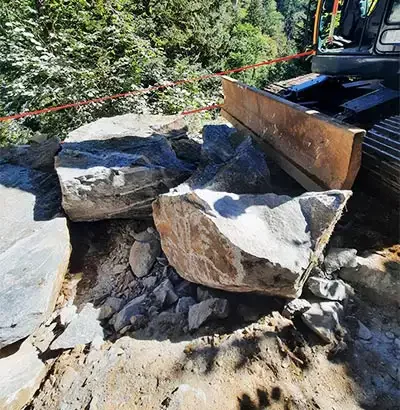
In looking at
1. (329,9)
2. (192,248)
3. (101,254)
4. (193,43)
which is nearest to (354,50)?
(329,9)

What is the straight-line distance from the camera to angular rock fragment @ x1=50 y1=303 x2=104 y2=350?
229cm

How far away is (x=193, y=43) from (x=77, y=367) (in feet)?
34.4

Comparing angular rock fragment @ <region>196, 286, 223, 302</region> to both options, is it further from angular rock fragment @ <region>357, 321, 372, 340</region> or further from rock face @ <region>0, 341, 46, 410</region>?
rock face @ <region>0, 341, 46, 410</region>

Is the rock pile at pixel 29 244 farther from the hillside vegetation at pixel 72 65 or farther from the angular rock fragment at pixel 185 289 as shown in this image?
the hillside vegetation at pixel 72 65

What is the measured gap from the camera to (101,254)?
10.0 ft

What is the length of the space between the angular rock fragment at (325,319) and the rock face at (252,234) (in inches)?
6.5

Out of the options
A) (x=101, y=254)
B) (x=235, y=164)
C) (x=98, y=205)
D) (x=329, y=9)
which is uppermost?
(x=329, y=9)

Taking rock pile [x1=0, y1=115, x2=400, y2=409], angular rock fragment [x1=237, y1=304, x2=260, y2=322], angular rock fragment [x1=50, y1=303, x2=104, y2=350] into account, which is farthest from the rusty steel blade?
angular rock fragment [x1=50, y1=303, x2=104, y2=350]

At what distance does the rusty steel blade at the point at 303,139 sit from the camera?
7.40 feet

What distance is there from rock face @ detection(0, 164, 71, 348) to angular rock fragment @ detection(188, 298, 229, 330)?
1.14m

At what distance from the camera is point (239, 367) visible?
1.92 meters

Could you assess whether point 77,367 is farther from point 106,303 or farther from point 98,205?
point 98,205

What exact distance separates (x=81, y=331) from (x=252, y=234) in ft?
4.91

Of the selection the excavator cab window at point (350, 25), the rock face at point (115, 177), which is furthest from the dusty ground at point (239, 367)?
the excavator cab window at point (350, 25)
